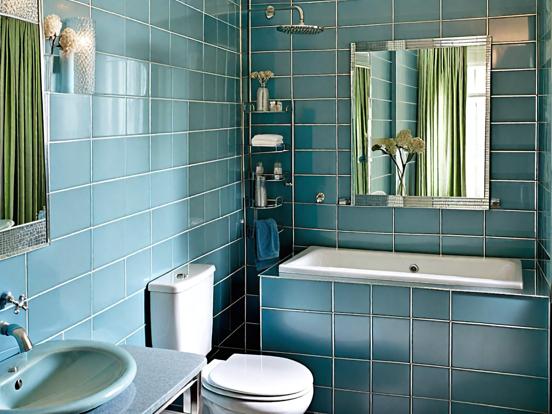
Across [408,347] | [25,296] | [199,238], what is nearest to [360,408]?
[408,347]

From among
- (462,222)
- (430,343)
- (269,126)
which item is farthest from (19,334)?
(462,222)

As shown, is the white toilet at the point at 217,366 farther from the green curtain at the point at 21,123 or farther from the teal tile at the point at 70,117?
the green curtain at the point at 21,123

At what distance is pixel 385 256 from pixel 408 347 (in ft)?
2.45

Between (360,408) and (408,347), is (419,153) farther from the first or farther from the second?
(360,408)

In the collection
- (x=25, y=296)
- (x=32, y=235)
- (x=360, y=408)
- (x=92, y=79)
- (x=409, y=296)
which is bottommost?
(x=360, y=408)

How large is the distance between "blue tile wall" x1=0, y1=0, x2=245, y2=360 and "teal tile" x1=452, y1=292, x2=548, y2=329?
127cm

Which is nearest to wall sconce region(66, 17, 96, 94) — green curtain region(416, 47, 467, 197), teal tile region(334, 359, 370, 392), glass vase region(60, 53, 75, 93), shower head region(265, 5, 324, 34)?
glass vase region(60, 53, 75, 93)

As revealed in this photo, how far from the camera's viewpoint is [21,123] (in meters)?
2.26

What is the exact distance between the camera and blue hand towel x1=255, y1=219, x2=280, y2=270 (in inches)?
161

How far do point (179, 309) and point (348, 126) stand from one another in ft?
5.28

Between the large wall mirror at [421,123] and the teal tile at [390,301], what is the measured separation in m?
0.77

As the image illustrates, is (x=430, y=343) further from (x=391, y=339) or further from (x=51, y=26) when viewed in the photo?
(x=51, y=26)

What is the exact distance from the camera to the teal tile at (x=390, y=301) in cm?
345

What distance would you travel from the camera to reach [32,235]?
2312 mm
